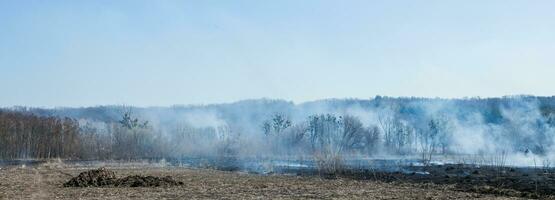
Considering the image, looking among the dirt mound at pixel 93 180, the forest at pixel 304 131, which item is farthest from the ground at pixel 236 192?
the forest at pixel 304 131

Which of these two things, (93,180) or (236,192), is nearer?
(236,192)

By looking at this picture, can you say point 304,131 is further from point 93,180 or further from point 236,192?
point 236,192

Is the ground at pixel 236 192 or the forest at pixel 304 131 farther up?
the forest at pixel 304 131

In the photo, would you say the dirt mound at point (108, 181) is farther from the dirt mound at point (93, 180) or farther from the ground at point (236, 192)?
the ground at point (236, 192)

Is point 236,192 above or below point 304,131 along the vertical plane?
below

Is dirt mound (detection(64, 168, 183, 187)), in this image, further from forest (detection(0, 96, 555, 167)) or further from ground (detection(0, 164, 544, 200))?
forest (detection(0, 96, 555, 167))

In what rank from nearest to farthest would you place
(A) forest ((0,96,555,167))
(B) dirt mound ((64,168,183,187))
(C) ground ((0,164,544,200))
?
(C) ground ((0,164,544,200)), (B) dirt mound ((64,168,183,187)), (A) forest ((0,96,555,167))

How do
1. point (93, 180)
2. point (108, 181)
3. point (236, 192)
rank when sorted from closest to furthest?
point (236, 192)
point (93, 180)
point (108, 181)

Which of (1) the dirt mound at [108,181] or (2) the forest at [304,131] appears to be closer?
(1) the dirt mound at [108,181]

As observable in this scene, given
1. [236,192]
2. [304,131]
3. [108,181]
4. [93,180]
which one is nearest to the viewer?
[236,192]

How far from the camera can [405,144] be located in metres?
136

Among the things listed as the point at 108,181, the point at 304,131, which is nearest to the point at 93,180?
the point at 108,181

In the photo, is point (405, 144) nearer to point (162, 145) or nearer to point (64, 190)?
point (162, 145)

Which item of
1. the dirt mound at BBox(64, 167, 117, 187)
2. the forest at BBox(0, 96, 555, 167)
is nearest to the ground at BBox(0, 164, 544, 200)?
the dirt mound at BBox(64, 167, 117, 187)
